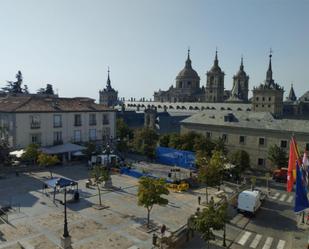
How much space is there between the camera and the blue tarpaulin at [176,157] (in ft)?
136

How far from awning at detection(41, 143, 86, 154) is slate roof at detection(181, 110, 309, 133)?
19522 millimetres

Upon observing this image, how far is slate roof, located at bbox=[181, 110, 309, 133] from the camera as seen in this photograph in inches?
1671

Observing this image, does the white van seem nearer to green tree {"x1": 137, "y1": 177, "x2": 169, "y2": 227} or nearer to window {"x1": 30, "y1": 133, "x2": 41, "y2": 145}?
green tree {"x1": 137, "y1": 177, "x2": 169, "y2": 227}

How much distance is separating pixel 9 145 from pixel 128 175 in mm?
17122

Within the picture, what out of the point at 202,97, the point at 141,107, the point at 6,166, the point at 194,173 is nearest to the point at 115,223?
the point at 194,173

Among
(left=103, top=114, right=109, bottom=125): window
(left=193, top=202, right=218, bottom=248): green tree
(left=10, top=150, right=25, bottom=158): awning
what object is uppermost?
(left=103, top=114, right=109, bottom=125): window

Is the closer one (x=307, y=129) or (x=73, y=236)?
(x=73, y=236)

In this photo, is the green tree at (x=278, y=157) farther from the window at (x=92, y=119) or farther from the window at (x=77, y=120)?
the window at (x=77, y=120)

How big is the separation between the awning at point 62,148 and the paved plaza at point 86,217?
8.13 metres

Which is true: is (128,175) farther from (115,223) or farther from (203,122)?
(203,122)

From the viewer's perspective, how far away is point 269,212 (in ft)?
87.9

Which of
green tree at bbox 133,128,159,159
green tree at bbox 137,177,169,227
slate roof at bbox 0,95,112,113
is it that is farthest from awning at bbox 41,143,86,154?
green tree at bbox 137,177,169,227

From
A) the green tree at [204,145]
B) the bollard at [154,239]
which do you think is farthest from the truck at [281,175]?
the bollard at [154,239]

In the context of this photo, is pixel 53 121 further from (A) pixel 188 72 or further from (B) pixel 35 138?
(A) pixel 188 72
